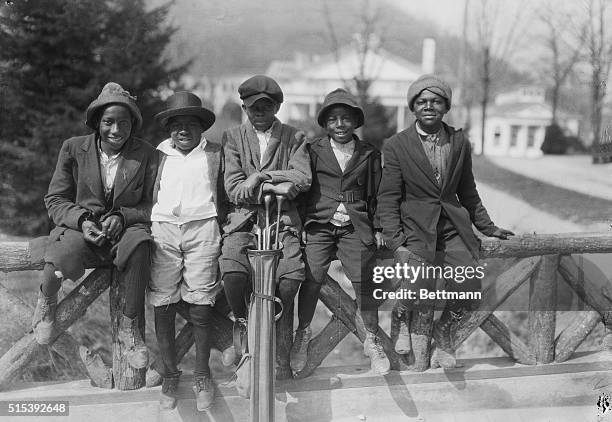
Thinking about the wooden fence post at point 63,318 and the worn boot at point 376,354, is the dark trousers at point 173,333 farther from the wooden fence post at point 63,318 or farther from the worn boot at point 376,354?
the worn boot at point 376,354

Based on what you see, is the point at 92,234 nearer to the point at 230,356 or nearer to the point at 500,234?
the point at 230,356

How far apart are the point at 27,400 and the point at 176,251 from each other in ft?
3.67

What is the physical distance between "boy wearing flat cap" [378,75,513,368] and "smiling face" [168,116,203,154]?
1.00 meters

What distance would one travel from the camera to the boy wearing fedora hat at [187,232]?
2848mm

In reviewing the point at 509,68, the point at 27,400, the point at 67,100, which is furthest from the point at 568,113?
the point at 67,100

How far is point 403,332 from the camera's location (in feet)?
10.6

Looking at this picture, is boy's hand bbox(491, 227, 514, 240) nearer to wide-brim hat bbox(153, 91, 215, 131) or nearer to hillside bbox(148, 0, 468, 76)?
wide-brim hat bbox(153, 91, 215, 131)

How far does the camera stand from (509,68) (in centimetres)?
515

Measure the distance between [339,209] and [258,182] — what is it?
48 centimetres

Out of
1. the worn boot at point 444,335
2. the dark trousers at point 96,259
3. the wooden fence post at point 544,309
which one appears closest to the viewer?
the dark trousers at point 96,259

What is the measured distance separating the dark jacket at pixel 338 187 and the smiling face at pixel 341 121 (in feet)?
0.24

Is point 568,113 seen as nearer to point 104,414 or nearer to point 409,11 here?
point 409,11

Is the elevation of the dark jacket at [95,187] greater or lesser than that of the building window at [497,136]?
lesser

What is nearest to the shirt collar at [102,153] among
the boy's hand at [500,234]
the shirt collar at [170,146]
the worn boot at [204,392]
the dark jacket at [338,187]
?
the shirt collar at [170,146]
